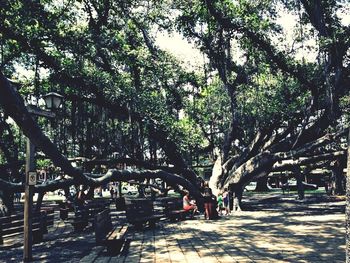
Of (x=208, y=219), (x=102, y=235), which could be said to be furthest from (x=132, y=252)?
(x=208, y=219)

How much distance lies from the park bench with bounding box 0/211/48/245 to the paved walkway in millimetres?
360

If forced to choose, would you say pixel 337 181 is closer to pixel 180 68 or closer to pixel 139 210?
pixel 180 68

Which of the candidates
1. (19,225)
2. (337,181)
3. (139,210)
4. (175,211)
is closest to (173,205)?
(175,211)

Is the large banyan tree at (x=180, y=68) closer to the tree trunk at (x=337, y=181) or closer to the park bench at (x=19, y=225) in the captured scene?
the park bench at (x=19, y=225)

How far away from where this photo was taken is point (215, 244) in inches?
345

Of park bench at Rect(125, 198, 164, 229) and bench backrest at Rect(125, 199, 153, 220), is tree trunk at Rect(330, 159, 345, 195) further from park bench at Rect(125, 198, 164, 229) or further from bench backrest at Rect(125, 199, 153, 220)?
park bench at Rect(125, 198, 164, 229)

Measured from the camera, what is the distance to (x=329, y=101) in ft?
50.5

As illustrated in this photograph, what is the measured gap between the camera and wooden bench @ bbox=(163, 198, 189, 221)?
14.2m

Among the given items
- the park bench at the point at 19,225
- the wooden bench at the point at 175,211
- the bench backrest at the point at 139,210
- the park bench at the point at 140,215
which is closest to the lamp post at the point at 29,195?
the park bench at the point at 19,225

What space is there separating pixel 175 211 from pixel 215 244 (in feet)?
19.3

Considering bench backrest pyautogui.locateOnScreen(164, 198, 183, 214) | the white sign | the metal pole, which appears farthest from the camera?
bench backrest pyautogui.locateOnScreen(164, 198, 183, 214)

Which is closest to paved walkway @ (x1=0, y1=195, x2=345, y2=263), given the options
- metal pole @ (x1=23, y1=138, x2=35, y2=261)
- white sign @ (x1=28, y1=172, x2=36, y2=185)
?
metal pole @ (x1=23, y1=138, x2=35, y2=261)

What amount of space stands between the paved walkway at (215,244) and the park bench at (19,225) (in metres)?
0.36

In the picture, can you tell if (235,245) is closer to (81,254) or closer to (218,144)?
(81,254)
